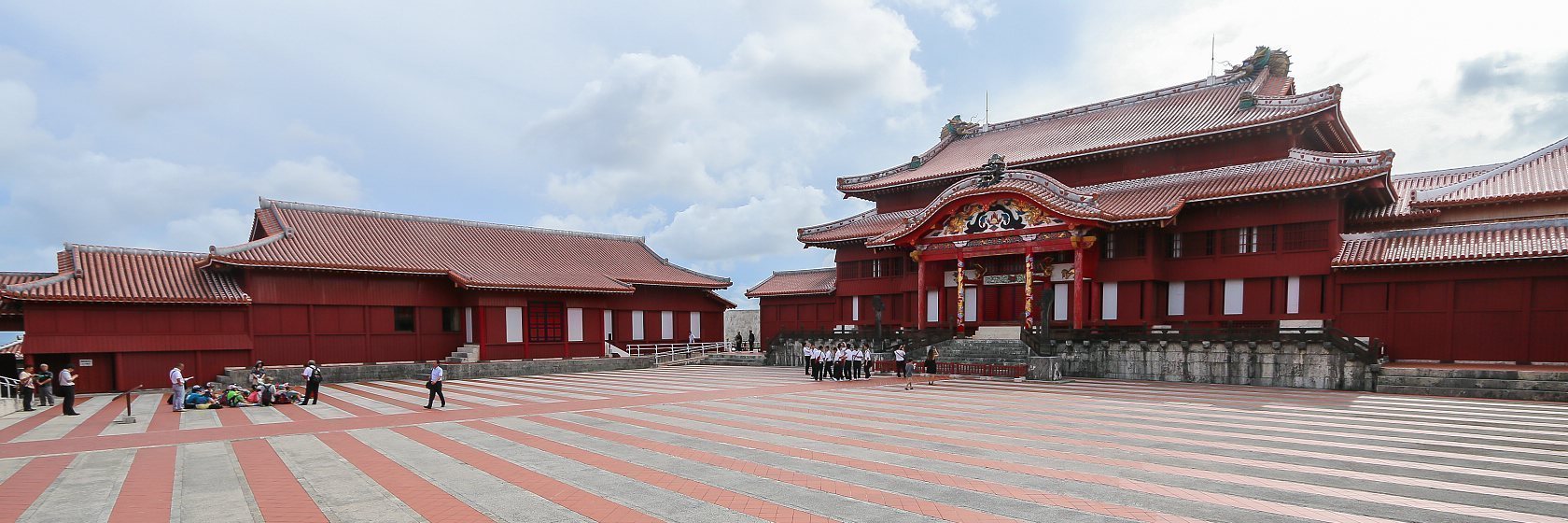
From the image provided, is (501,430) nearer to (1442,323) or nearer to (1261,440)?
(1261,440)

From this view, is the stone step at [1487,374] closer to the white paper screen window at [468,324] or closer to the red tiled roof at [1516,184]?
the red tiled roof at [1516,184]

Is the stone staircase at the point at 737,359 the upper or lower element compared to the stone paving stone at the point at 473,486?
lower

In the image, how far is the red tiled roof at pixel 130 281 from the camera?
2108cm

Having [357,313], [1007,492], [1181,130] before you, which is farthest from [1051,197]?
[357,313]

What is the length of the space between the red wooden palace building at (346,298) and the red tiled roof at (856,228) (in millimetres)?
6403

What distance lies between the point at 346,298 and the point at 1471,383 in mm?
35169

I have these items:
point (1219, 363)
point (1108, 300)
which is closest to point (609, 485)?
point (1219, 363)

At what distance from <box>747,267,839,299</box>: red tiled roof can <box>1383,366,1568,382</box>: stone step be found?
22.5m

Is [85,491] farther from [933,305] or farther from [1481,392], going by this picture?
[933,305]

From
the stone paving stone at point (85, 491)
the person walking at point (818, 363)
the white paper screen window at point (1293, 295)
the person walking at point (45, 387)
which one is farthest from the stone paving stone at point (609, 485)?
the white paper screen window at point (1293, 295)

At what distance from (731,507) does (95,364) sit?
984 inches

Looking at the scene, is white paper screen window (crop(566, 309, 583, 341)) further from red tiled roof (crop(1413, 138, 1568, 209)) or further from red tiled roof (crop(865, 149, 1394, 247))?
red tiled roof (crop(1413, 138, 1568, 209))

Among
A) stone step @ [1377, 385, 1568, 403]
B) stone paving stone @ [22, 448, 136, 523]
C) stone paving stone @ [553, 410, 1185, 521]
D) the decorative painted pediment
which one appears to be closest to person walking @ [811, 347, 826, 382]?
the decorative painted pediment

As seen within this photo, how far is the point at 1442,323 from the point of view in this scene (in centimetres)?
2152
